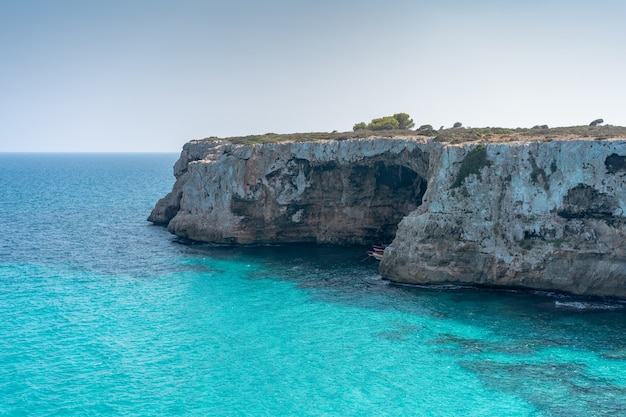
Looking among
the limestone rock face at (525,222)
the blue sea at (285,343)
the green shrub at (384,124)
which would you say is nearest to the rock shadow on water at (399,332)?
the blue sea at (285,343)

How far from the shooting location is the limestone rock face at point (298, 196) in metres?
53.2

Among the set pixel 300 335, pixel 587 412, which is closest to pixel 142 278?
pixel 300 335

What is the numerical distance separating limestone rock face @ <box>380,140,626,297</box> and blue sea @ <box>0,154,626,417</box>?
159cm

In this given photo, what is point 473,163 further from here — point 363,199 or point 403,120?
point 403,120

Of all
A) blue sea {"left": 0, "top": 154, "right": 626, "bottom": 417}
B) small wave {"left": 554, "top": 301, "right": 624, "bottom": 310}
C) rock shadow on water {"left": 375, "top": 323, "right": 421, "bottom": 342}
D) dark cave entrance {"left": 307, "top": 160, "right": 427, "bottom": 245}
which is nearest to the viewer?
blue sea {"left": 0, "top": 154, "right": 626, "bottom": 417}

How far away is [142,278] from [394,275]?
21151 mm

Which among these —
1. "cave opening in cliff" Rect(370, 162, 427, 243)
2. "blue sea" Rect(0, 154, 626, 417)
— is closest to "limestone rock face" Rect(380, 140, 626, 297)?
"blue sea" Rect(0, 154, 626, 417)

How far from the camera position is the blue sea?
78.2ft

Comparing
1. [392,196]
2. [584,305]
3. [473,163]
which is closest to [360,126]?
[392,196]

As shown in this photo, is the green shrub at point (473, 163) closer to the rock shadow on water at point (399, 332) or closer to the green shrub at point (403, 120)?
the rock shadow on water at point (399, 332)

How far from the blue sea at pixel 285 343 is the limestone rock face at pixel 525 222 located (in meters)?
1.59

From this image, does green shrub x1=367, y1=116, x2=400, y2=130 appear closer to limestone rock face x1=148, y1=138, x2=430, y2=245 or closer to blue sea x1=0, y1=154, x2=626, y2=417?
limestone rock face x1=148, y1=138, x2=430, y2=245

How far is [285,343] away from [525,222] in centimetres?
2029

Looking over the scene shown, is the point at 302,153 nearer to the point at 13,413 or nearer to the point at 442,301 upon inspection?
the point at 442,301
